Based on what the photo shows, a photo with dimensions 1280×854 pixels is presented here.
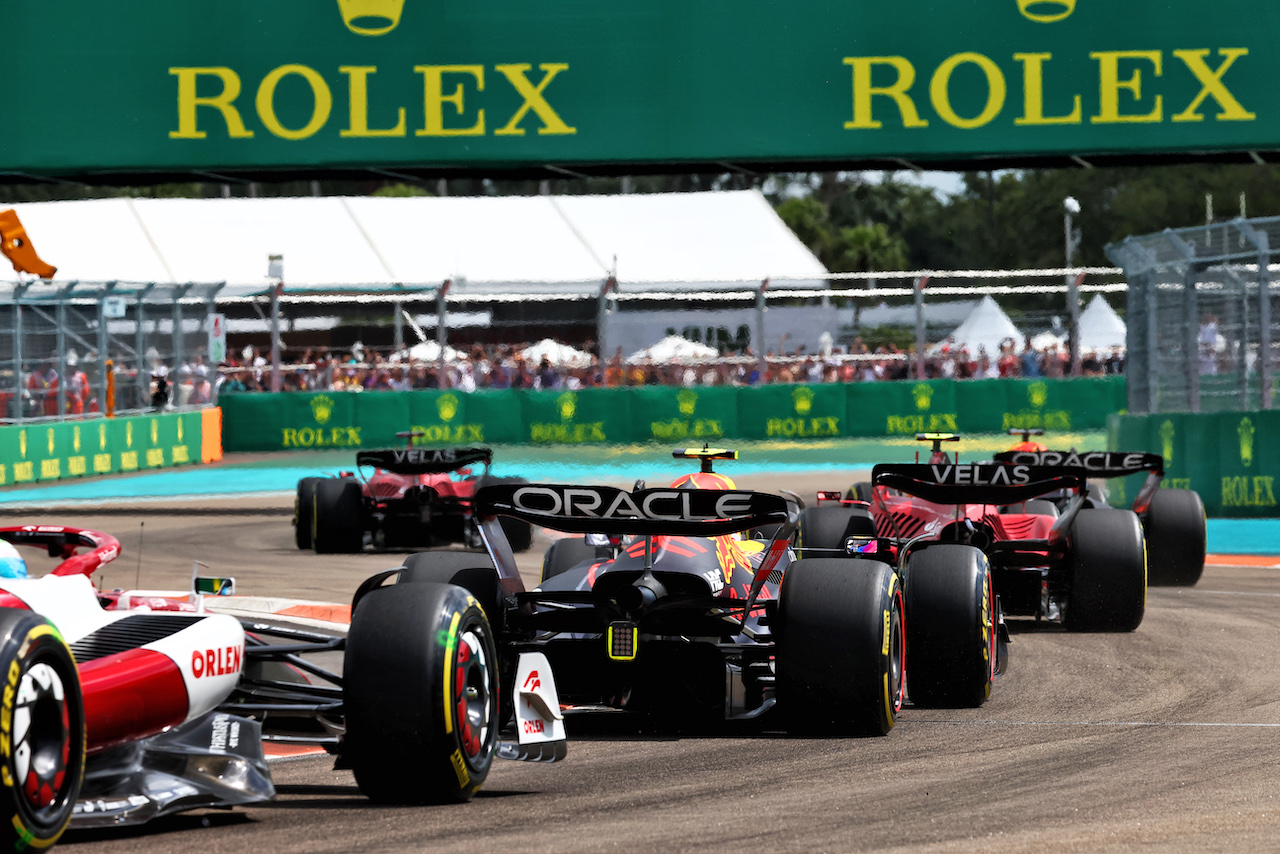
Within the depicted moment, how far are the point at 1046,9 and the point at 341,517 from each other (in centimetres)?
893

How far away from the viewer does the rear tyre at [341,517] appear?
17.2 metres

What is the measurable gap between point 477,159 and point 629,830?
48.7ft

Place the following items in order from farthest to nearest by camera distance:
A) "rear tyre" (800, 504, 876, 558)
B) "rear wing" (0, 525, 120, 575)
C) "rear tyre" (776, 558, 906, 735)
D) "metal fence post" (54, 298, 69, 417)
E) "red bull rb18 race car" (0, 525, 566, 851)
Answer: "metal fence post" (54, 298, 69, 417) < "rear tyre" (800, 504, 876, 558) < "rear tyre" (776, 558, 906, 735) < "rear wing" (0, 525, 120, 575) < "red bull rb18 race car" (0, 525, 566, 851)

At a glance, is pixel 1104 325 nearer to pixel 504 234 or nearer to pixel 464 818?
pixel 504 234

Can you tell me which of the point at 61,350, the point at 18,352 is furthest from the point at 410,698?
the point at 61,350

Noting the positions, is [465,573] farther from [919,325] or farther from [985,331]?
[985,331]

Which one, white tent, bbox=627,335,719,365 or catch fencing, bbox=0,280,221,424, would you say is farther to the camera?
white tent, bbox=627,335,719,365

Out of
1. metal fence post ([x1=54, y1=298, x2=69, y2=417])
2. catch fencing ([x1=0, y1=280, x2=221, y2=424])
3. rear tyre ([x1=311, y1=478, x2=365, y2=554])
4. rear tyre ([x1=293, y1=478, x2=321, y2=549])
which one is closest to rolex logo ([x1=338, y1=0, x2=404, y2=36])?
rear tyre ([x1=293, y1=478, x2=321, y2=549])

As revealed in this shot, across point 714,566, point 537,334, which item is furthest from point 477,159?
point 537,334

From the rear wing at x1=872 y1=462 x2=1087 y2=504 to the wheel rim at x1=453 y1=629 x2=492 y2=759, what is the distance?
4832mm

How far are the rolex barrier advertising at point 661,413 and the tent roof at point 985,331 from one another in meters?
0.99

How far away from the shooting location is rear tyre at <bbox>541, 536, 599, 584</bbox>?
10.4 metres

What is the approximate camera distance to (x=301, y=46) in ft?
66.0

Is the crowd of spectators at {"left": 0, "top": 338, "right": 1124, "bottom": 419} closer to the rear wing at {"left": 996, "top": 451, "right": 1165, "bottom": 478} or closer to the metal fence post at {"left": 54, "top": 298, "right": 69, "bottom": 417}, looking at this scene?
the metal fence post at {"left": 54, "top": 298, "right": 69, "bottom": 417}
